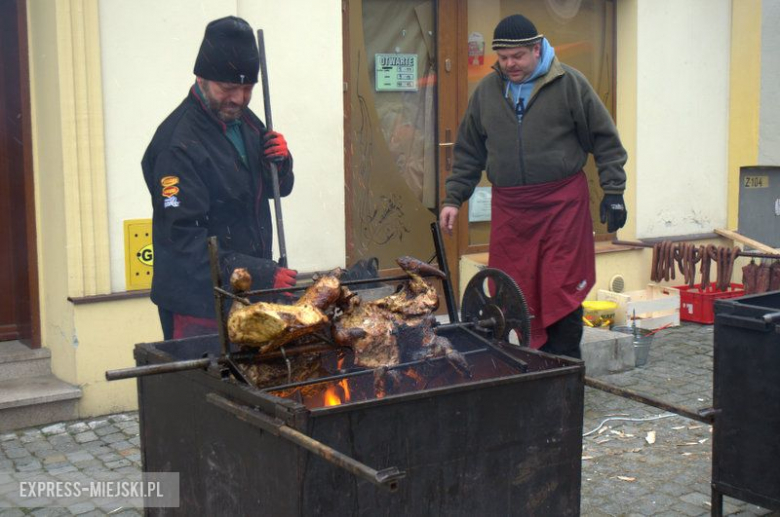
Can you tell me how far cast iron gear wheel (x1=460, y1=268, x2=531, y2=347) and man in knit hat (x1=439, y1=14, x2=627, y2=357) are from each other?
1.35m

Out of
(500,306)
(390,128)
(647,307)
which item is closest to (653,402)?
(500,306)

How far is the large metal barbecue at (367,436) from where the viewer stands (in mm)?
2443

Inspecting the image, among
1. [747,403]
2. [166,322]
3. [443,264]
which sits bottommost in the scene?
[747,403]

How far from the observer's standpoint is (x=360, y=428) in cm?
249

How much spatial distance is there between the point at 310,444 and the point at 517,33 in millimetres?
3102

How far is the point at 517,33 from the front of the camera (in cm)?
473

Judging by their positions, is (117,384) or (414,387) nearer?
(414,387)

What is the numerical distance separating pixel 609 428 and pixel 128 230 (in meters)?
3.08

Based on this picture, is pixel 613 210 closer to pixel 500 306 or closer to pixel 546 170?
pixel 546 170

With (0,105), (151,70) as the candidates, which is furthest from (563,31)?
(0,105)

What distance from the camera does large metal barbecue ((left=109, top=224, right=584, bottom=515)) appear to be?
8.02 feet

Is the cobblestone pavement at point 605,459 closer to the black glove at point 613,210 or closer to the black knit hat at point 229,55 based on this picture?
the black glove at point 613,210

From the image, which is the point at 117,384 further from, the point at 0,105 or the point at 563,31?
the point at 563,31

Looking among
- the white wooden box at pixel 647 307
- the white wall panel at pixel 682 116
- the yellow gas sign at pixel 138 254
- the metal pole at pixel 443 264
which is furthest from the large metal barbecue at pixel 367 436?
the white wall panel at pixel 682 116
